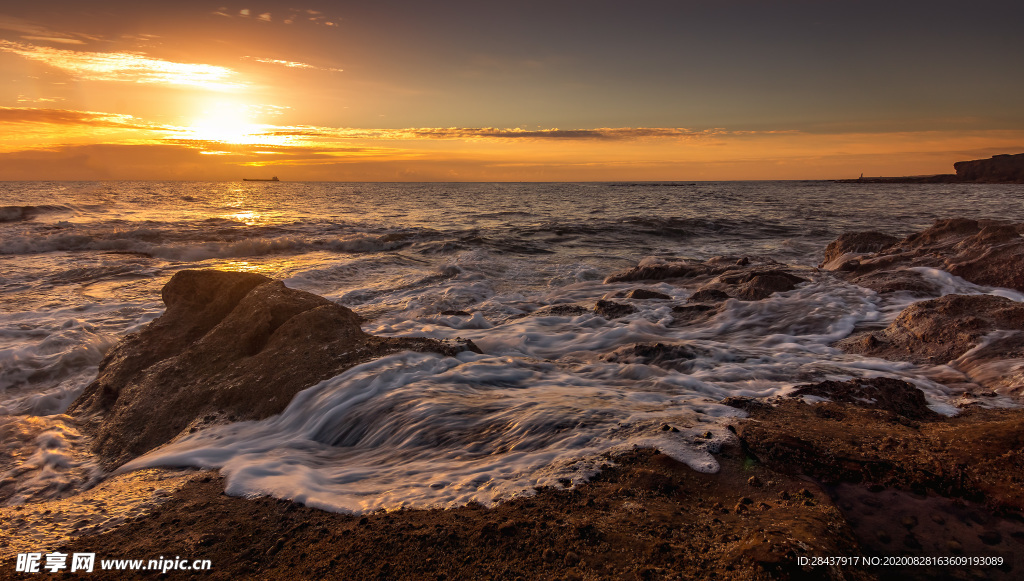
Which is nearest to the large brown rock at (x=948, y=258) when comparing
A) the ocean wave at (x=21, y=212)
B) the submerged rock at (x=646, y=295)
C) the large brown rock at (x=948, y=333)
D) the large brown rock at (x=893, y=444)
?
the large brown rock at (x=948, y=333)

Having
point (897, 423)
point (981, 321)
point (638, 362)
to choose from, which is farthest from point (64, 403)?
point (981, 321)

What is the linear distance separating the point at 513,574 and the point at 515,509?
433 millimetres

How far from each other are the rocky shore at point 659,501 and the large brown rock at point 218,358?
2cm

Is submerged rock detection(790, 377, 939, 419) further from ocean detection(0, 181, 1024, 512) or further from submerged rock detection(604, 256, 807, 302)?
submerged rock detection(604, 256, 807, 302)

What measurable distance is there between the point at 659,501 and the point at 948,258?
983 centimetres

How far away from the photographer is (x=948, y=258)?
360 inches

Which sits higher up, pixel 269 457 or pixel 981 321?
pixel 981 321

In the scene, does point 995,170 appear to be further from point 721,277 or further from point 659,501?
point 659,501

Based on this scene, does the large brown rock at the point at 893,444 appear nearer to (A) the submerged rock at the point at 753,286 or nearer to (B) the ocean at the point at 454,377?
(B) the ocean at the point at 454,377

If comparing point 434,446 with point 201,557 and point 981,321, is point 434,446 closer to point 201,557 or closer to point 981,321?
point 201,557

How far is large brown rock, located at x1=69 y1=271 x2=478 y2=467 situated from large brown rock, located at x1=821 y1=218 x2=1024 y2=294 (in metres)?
7.56

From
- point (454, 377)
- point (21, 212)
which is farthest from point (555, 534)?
point (21, 212)

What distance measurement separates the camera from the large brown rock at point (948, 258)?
26.2ft

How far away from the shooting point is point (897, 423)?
11.1 ft
